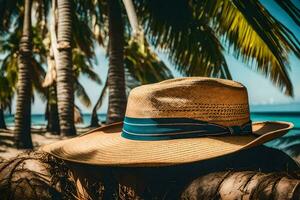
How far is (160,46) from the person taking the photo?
492 centimetres

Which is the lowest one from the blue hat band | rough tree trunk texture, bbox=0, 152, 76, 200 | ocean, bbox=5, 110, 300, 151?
ocean, bbox=5, 110, 300, 151

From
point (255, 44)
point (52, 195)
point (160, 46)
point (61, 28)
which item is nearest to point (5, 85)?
point (61, 28)

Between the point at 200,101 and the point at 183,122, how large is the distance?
0.39 feet

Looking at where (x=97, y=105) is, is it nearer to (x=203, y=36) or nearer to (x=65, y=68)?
(x=65, y=68)

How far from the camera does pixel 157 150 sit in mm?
1527

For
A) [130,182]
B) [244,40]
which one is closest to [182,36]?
[244,40]

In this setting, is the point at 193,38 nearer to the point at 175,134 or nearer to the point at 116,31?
the point at 116,31

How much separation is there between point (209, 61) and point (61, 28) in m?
2.09

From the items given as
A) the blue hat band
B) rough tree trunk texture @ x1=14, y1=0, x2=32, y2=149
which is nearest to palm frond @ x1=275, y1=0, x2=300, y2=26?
the blue hat band

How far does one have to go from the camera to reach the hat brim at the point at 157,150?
1431 millimetres

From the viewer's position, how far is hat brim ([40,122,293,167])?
1431mm

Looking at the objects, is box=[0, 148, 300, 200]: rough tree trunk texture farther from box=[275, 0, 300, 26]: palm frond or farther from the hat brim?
box=[275, 0, 300, 26]: palm frond

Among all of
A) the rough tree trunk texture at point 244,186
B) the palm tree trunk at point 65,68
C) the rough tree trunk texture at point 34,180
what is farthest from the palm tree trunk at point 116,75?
the rough tree trunk texture at point 244,186

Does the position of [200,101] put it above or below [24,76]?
below
